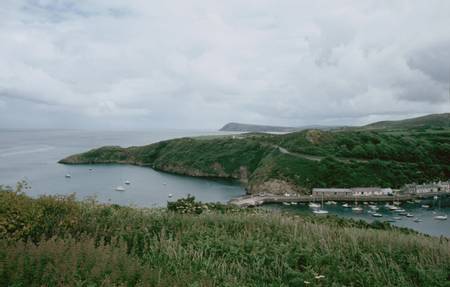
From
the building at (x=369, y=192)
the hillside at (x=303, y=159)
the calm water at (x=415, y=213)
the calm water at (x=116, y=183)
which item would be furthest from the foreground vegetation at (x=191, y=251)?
the hillside at (x=303, y=159)

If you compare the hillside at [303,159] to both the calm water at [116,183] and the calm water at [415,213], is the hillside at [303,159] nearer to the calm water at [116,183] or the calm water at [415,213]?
the calm water at [116,183]

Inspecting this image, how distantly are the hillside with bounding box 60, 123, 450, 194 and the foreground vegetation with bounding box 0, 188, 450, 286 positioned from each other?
72386 millimetres

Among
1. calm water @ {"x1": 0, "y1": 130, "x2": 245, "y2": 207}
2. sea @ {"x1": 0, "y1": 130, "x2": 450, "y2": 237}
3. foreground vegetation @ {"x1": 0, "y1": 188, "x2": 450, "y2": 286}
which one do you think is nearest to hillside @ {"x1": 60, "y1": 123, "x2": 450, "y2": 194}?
sea @ {"x1": 0, "y1": 130, "x2": 450, "y2": 237}

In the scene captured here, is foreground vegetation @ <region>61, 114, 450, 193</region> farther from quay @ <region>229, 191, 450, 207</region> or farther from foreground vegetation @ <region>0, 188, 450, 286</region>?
foreground vegetation @ <region>0, 188, 450, 286</region>

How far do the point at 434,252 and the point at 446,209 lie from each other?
2872 inches

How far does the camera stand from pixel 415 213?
203ft

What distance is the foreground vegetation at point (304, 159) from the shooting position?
83.3m

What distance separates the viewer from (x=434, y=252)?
6230mm

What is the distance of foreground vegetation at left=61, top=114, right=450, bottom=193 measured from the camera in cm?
8331

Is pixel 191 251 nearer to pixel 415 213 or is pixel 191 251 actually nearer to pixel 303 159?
pixel 415 213

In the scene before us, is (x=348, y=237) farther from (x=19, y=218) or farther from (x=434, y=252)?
(x=19, y=218)

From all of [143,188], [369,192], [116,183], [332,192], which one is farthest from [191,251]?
[116,183]

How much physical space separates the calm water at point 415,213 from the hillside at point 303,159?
13118 millimetres

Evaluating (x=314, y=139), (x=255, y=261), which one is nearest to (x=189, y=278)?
(x=255, y=261)
